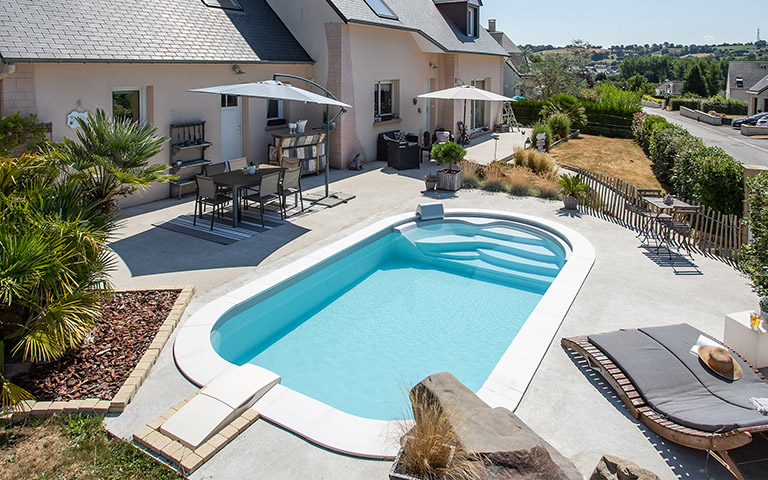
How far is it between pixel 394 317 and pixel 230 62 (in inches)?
361

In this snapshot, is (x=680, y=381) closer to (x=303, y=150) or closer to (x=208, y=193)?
(x=208, y=193)

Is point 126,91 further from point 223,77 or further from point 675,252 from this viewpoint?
point 675,252

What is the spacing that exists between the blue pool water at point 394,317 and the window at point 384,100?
30.3 feet

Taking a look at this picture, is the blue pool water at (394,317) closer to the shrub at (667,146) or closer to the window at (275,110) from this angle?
the window at (275,110)

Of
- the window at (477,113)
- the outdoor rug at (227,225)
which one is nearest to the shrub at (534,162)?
the outdoor rug at (227,225)

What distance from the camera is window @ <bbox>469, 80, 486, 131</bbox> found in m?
28.9

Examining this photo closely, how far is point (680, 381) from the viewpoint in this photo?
598 cm

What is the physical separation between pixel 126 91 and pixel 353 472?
11.7m

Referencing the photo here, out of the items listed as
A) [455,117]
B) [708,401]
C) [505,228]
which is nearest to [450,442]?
[708,401]

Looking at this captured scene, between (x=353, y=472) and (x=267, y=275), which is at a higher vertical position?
(x=267, y=275)

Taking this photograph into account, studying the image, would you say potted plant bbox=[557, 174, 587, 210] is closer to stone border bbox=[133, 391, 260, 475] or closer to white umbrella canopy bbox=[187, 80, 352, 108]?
white umbrella canopy bbox=[187, 80, 352, 108]

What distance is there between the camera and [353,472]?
4957mm

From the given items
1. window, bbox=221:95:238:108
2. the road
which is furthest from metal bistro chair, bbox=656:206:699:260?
the road

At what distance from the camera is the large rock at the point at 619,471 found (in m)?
4.32
